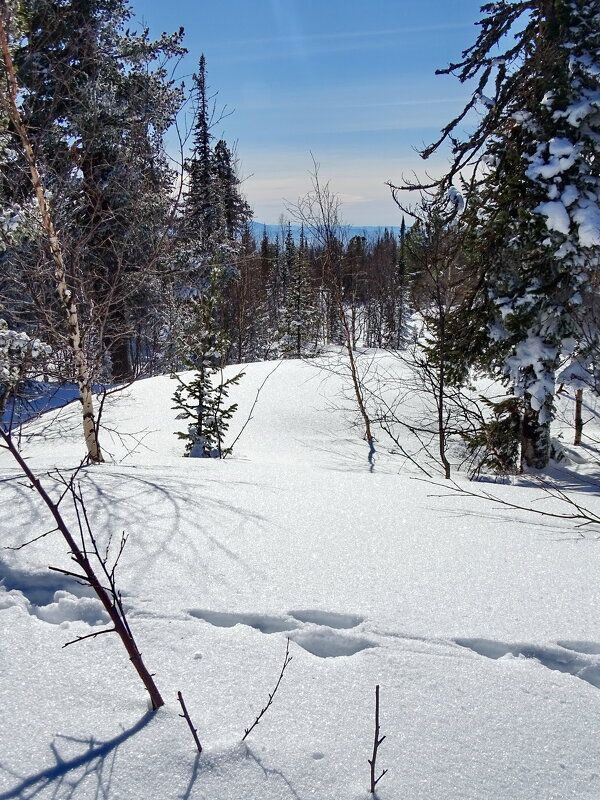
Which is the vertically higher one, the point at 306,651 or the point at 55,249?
the point at 55,249

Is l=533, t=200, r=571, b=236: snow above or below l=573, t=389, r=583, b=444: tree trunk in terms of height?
above

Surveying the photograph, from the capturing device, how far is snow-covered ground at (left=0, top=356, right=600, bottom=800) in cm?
151

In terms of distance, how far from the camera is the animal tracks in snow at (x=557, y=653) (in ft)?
6.45

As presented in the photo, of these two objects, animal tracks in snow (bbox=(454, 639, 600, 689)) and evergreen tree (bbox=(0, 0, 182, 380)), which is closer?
animal tracks in snow (bbox=(454, 639, 600, 689))

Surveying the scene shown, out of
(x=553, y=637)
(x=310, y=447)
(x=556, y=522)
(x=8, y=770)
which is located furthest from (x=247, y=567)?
(x=310, y=447)

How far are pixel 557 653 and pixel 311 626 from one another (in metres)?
1.04

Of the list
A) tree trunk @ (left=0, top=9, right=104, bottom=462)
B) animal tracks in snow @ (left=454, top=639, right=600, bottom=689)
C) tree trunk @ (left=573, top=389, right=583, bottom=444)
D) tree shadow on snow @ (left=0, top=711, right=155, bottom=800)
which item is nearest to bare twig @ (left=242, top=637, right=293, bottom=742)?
tree shadow on snow @ (left=0, top=711, right=155, bottom=800)

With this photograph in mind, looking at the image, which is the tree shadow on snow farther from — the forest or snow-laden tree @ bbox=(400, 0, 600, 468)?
snow-laden tree @ bbox=(400, 0, 600, 468)

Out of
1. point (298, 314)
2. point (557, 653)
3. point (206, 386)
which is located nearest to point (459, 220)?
point (206, 386)

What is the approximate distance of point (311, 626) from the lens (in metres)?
2.18

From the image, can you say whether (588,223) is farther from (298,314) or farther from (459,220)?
(298,314)

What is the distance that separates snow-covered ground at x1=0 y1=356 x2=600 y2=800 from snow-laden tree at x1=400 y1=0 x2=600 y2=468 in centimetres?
509

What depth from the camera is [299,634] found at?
7.02 feet

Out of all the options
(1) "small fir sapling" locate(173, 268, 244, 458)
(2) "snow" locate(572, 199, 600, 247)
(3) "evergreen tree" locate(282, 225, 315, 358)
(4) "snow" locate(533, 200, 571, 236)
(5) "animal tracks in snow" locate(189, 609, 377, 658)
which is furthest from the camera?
(3) "evergreen tree" locate(282, 225, 315, 358)
